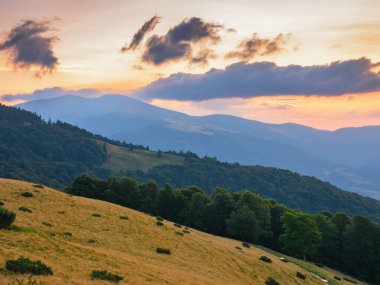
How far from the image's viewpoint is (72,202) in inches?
2124

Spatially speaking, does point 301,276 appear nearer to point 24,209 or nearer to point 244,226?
point 244,226

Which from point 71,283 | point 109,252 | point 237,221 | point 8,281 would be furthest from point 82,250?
point 237,221

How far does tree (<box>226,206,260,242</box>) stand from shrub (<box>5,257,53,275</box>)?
76253 millimetres

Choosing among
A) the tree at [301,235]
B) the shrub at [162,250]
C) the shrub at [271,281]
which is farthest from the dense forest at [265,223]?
the shrub at [162,250]

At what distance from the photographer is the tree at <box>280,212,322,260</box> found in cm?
9006

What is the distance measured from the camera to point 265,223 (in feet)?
344

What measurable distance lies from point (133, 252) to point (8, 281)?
65.0 ft

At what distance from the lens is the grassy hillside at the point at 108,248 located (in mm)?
27969

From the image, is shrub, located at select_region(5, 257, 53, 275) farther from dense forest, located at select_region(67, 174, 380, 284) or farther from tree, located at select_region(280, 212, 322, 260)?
tree, located at select_region(280, 212, 322, 260)

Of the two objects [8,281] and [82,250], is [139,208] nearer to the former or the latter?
[82,250]

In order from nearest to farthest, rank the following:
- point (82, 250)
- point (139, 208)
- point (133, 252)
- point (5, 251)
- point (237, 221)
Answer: point (5, 251), point (82, 250), point (133, 252), point (237, 221), point (139, 208)

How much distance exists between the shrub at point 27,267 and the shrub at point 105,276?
3238mm

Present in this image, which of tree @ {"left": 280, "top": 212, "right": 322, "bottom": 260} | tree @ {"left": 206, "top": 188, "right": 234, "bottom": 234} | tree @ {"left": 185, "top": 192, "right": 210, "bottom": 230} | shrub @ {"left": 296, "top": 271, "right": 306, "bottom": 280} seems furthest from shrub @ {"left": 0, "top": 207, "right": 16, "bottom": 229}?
tree @ {"left": 206, "top": 188, "right": 234, "bottom": 234}

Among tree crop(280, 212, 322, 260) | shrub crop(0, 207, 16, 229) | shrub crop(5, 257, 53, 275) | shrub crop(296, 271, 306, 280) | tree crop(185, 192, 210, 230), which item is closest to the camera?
shrub crop(5, 257, 53, 275)
